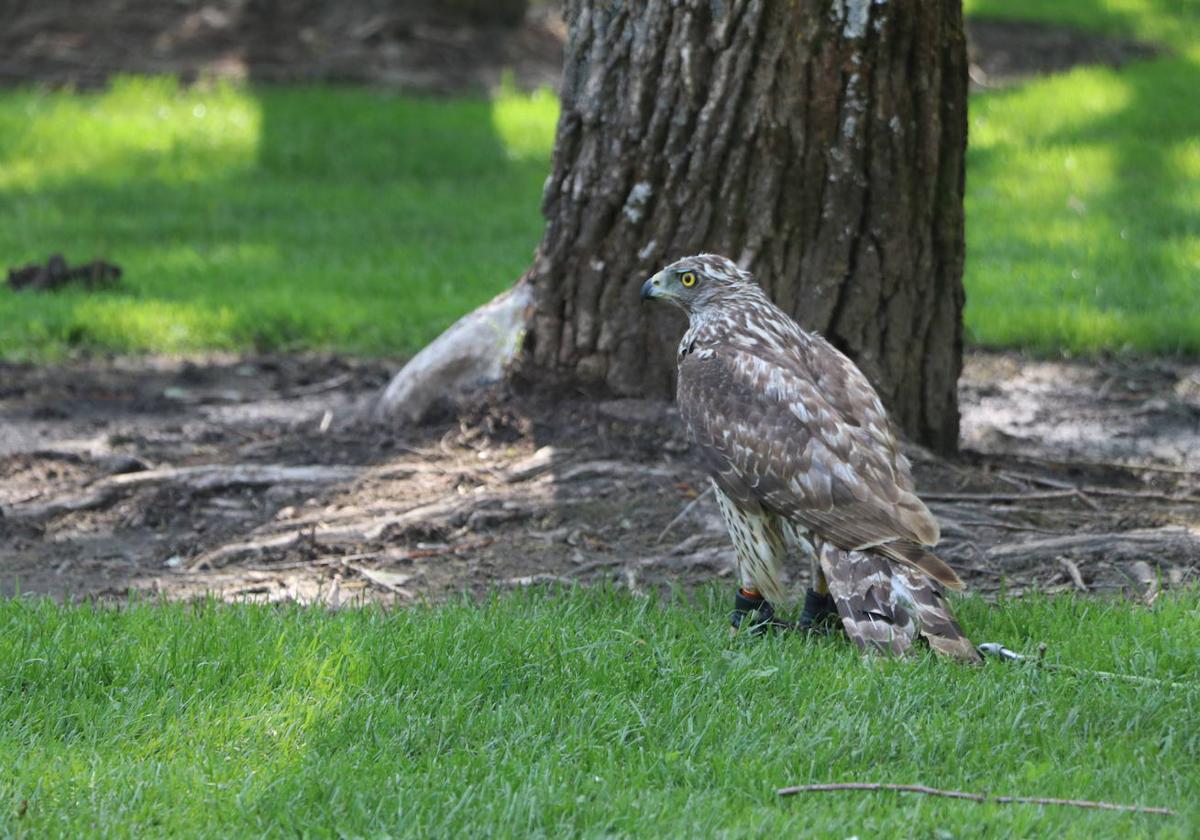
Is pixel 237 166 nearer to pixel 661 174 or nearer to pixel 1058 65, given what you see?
pixel 661 174

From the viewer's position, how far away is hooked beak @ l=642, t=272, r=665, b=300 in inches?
245

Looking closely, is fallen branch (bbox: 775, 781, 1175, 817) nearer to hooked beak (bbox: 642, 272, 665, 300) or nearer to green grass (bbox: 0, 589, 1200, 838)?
green grass (bbox: 0, 589, 1200, 838)

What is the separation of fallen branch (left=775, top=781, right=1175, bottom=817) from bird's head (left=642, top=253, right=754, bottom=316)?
2.35 metres

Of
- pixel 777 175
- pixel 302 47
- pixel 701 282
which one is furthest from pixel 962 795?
pixel 302 47

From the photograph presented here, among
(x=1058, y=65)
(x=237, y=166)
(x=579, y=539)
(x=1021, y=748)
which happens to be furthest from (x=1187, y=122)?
(x=1021, y=748)

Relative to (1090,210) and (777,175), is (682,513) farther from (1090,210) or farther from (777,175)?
(1090,210)

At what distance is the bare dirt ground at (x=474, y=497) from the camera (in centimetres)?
629

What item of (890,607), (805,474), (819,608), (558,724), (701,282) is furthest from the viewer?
(701,282)

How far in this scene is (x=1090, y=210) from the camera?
40.8 ft

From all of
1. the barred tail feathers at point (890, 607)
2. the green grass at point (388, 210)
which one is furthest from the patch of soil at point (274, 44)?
the barred tail feathers at point (890, 607)

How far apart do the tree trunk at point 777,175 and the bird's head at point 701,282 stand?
88cm

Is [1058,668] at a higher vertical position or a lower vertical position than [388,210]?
lower

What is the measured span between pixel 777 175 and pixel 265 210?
749cm

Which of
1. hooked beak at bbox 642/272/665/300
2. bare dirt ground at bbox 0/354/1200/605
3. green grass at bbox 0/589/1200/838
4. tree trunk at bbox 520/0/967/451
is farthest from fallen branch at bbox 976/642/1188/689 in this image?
tree trunk at bbox 520/0/967/451
